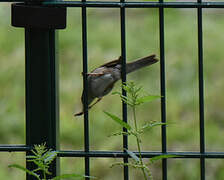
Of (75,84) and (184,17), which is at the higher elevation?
(184,17)

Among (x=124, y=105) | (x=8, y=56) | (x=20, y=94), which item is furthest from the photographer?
(x=8, y=56)

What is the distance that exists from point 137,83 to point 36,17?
2690 millimetres

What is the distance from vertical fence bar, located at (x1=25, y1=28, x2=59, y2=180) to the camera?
6.91ft

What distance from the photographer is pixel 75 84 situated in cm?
488

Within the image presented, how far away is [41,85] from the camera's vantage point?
2113 millimetres

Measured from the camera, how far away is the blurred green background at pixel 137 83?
4.14 metres

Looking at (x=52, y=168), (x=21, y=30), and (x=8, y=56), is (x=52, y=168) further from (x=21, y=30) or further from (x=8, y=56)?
(x=21, y=30)

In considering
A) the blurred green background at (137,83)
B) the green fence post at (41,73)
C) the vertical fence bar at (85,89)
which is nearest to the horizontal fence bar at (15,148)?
the green fence post at (41,73)

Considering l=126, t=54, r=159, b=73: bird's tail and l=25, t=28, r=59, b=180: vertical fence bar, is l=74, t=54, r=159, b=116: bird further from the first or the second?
l=25, t=28, r=59, b=180: vertical fence bar

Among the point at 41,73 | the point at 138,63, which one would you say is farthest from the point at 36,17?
the point at 138,63

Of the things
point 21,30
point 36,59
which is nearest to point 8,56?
point 21,30

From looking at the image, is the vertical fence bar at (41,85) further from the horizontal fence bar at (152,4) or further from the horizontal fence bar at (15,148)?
the horizontal fence bar at (152,4)

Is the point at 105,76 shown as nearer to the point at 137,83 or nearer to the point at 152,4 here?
the point at 152,4

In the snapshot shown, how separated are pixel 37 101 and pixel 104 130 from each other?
2261mm
